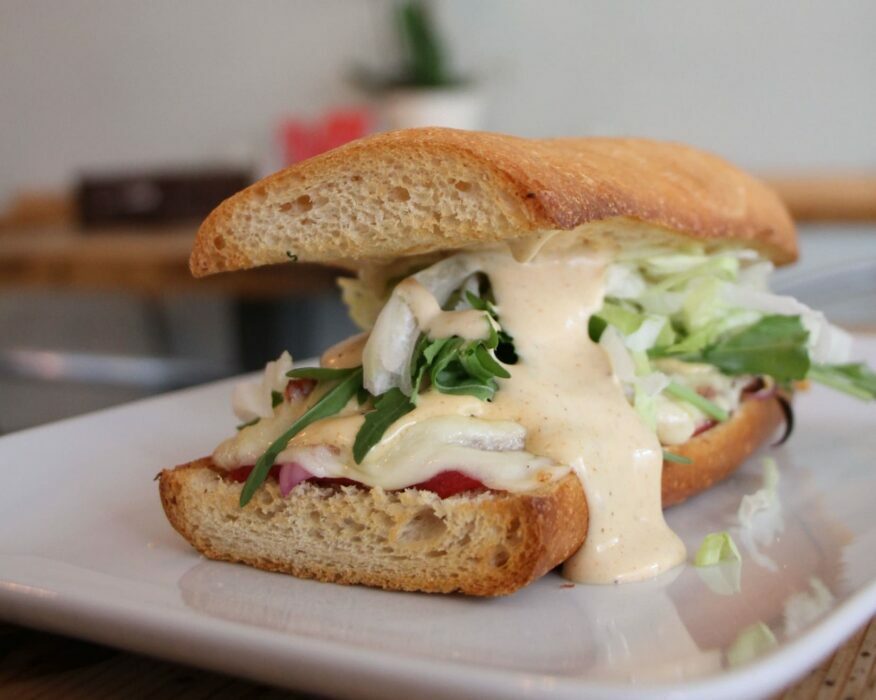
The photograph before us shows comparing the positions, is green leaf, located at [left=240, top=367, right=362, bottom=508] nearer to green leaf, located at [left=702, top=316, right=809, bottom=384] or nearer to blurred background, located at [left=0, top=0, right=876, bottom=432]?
green leaf, located at [left=702, top=316, right=809, bottom=384]

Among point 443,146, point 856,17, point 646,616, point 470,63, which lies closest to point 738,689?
point 646,616

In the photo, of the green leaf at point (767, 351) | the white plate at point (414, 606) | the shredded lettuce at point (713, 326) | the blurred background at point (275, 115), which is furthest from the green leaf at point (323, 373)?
the blurred background at point (275, 115)

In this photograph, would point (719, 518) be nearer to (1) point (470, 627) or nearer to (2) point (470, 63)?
(1) point (470, 627)

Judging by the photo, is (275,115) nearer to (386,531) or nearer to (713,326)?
(713,326)

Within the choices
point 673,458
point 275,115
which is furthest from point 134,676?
point 275,115

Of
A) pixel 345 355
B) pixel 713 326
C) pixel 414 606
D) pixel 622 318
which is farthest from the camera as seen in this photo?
pixel 713 326

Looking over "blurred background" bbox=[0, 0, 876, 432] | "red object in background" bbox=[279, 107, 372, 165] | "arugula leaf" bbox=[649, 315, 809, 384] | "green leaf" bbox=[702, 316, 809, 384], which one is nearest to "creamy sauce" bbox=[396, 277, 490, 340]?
"arugula leaf" bbox=[649, 315, 809, 384]

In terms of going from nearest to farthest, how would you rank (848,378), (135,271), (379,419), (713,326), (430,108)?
(379,419), (713,326), (848,378), (135,271), (430,108)
